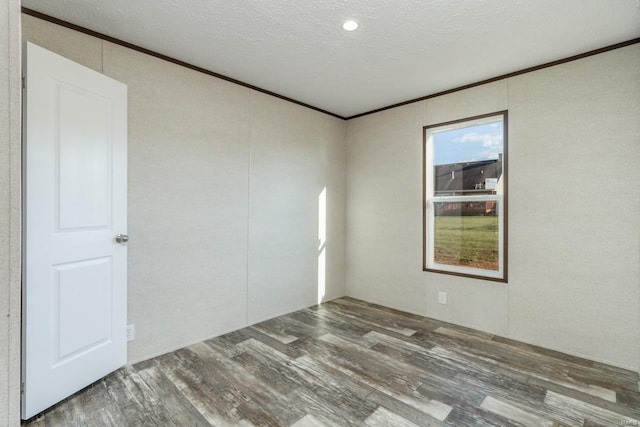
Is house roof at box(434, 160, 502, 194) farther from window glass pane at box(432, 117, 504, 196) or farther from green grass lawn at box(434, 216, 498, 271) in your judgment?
green grass lawn at box(434, 216, 498, 271)

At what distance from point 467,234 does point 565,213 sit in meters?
0.90

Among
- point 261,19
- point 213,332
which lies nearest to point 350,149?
point 261,19

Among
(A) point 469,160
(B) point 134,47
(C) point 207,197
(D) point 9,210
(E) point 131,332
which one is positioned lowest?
(E) point 131,332

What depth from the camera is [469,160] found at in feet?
11.3

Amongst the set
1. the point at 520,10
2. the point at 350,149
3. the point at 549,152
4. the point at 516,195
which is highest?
the point at 520,10

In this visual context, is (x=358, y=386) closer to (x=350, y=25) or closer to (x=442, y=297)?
(x=442, y=297)

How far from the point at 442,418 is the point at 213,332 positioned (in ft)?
7.02

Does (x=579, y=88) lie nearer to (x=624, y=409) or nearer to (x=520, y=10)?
(x=520, y=10)

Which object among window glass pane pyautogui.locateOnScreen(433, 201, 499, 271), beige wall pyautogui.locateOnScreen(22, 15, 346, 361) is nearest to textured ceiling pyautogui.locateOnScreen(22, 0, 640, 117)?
beige wall pyautogui.locateOnScreen(22, 15, 346, 361)

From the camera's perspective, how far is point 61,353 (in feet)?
6.71

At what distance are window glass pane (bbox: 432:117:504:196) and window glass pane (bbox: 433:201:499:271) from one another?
17cm

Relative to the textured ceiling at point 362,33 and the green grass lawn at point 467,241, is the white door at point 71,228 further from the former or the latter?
the green grass lawn at point 467,241

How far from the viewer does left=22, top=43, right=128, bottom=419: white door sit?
6.22 feet

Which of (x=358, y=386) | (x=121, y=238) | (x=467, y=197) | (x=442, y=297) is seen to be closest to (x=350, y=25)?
(x=467, y=197)
